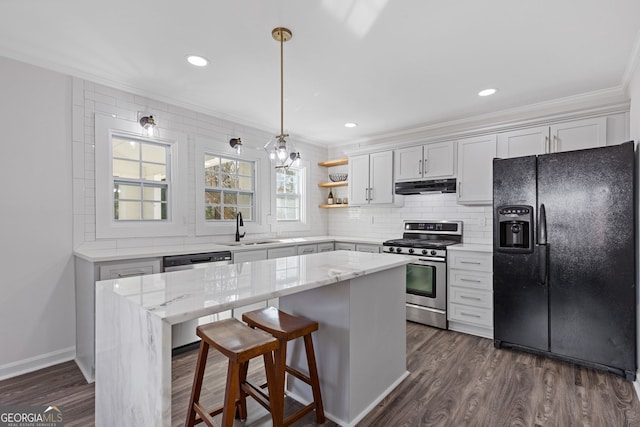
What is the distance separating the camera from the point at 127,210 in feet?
10.3

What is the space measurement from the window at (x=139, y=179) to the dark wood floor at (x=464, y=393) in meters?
1.44

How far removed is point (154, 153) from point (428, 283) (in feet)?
11.0

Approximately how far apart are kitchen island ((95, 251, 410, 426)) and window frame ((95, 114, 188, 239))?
174cm

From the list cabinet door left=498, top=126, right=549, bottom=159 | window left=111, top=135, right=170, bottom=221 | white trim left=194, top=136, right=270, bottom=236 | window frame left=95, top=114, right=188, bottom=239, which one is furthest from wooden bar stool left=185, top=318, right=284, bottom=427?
cabinet door left=498, top=126, right=549, bottom=159

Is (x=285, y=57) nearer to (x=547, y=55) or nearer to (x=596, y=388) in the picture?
(x=547, y=55)

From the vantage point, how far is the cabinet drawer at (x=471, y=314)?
3.27 meters

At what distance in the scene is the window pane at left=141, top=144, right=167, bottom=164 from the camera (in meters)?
3.27

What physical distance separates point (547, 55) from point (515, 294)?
6.60ft

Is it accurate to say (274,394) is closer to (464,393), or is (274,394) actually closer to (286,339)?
(286,339)

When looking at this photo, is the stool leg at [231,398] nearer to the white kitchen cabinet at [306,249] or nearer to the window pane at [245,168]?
the white kitchen cabinet at [306,249]

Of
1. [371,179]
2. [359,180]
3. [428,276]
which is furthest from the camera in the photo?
[359,180]

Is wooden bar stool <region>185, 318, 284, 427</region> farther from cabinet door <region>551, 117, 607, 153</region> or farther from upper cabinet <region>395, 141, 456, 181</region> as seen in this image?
cabinet door <region>551, 117, 607, 153</region>

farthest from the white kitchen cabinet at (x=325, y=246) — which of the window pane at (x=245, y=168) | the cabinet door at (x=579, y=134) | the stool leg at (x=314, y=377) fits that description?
the cabinet door at (x=579, y=134)

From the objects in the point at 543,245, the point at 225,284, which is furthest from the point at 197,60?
the point at 543,245
